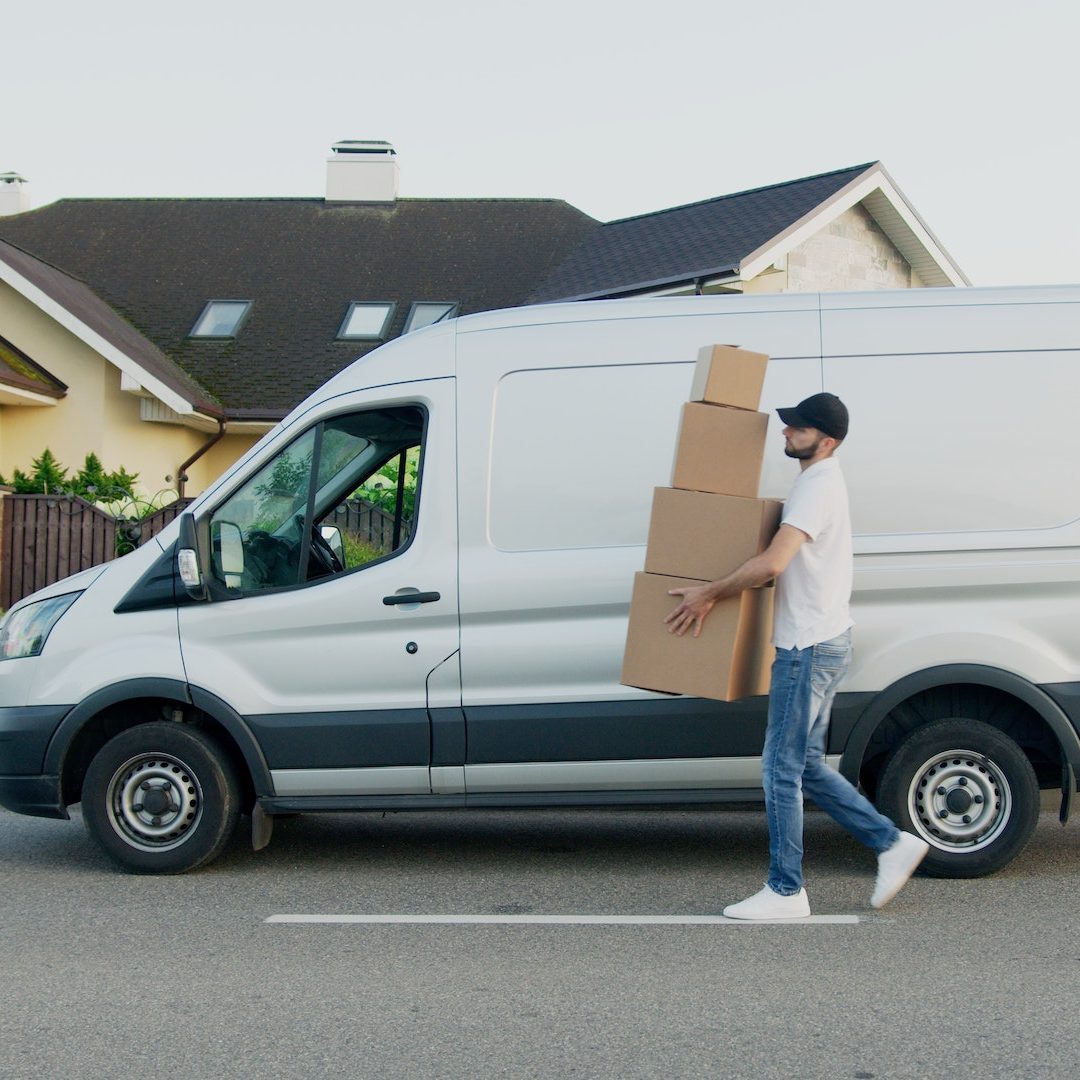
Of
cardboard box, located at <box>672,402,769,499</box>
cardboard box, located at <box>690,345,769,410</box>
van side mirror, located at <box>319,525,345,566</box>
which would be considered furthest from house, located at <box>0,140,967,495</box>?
cardboard box, located at <box>672,402,769,499</box>

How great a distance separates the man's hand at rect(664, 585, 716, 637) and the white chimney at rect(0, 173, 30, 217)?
28.4m

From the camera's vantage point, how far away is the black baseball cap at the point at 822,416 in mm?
5406

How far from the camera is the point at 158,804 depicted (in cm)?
Answer: 637

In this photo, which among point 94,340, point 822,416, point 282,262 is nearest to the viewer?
point 822,416

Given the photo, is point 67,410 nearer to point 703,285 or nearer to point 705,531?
point 703,285

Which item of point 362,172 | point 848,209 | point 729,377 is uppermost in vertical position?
point 362,172

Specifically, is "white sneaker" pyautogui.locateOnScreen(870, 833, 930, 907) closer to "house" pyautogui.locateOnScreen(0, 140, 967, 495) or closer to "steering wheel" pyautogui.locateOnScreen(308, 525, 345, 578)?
"steering wheel" pyautogui.locateOnScreen(308, 525, 345, 578)

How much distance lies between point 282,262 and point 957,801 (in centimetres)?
2210

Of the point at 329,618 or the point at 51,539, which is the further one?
the point at 51,539

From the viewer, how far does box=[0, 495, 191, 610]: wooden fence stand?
17.4 metres

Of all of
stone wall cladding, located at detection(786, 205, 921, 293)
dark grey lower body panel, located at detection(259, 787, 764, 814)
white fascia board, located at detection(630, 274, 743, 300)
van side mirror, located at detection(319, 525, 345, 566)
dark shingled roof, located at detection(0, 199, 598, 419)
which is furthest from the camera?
dark shingled roof, located at detection(0, 199, 598, 419)

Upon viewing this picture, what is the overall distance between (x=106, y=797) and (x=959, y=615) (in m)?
3.73

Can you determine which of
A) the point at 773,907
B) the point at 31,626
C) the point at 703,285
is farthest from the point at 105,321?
the point at 773,907

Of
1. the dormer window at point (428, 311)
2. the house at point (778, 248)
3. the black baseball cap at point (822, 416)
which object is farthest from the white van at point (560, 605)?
the dormer window at point (428, 311)
